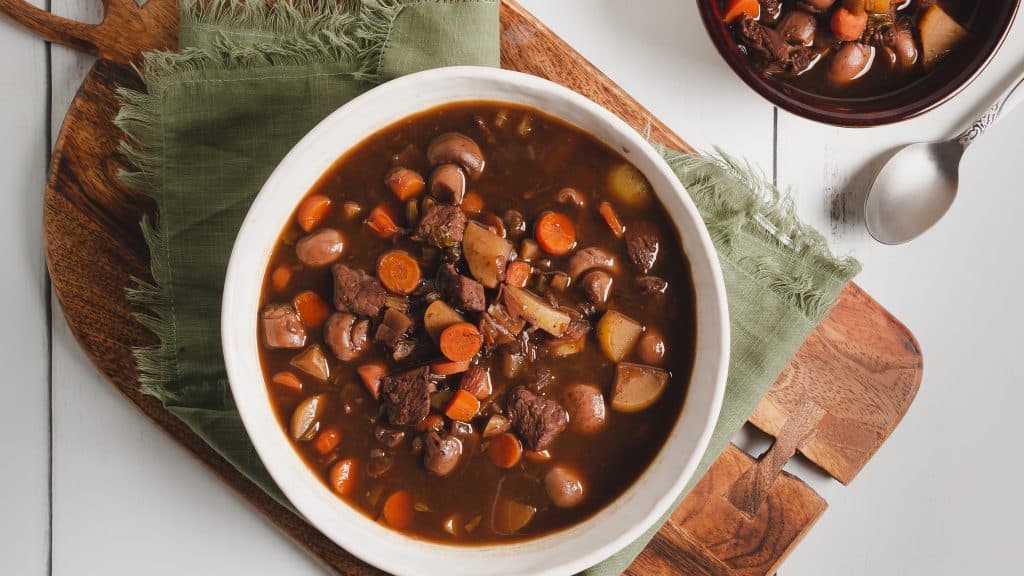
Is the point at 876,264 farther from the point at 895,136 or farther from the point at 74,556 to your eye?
the point at 74,556

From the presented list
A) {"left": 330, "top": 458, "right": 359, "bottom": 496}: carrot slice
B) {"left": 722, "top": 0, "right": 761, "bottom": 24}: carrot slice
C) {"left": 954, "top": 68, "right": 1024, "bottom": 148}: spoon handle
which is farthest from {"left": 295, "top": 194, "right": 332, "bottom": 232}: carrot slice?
{"left": 954, "top": 68, "right": 1024, "bottom": 148}: spoon handle

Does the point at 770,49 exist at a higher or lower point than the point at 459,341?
higher

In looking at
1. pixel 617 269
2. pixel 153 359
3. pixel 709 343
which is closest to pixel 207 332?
pixel 153 359

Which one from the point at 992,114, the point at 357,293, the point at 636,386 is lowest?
the point at 636,386

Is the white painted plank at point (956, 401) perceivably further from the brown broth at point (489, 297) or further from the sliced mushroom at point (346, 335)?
the sliced mushroom at point (346, 335)

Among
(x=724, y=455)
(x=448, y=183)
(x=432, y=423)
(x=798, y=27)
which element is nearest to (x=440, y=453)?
(x=432, y=423)

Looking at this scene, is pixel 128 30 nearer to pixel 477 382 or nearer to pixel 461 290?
pixel 461 290
